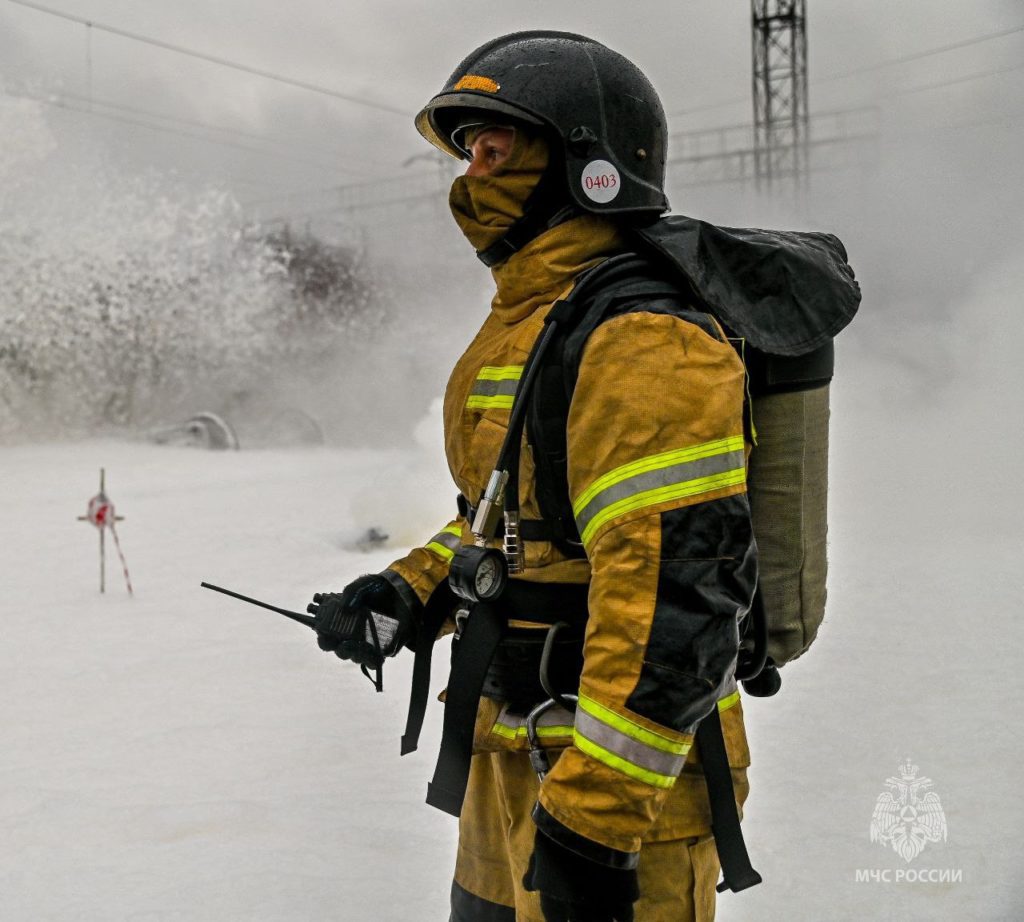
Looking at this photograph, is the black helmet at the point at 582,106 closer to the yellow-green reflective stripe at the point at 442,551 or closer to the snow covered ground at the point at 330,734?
the yellow-green reflective stripe at the point at 442,551

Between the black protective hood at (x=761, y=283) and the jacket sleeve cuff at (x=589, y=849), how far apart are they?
0.75m

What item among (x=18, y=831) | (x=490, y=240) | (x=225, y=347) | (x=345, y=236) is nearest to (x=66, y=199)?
(x=225, y=347)

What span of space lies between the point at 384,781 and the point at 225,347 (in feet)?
67.7

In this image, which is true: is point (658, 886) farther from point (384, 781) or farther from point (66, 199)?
point (66, 199)

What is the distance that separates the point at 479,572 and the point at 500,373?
33 centimetres

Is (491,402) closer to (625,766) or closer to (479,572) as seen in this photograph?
(479,572)

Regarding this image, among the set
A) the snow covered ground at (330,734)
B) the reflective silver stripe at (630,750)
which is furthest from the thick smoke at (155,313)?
the reflective silver stripe at (630,750)

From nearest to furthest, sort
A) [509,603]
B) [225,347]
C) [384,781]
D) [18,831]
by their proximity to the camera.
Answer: [509,603] < [18,831] < [384,781] < [225,347]

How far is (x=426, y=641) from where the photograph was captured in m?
2.29

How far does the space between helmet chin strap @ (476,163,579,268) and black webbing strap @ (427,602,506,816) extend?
1.98 feet

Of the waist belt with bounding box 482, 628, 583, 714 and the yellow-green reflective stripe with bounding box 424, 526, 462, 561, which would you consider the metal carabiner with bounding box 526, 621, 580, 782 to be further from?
the yellow-green reflective stripe with bounding box 424, 526, 462, 561

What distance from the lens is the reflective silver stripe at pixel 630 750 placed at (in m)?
1.53

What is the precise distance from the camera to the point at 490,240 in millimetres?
1945

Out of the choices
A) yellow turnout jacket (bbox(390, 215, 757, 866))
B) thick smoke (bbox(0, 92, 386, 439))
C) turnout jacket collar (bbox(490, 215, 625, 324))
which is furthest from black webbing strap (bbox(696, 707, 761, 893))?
thick smoke (bbox(0, 92, 386, 439))
